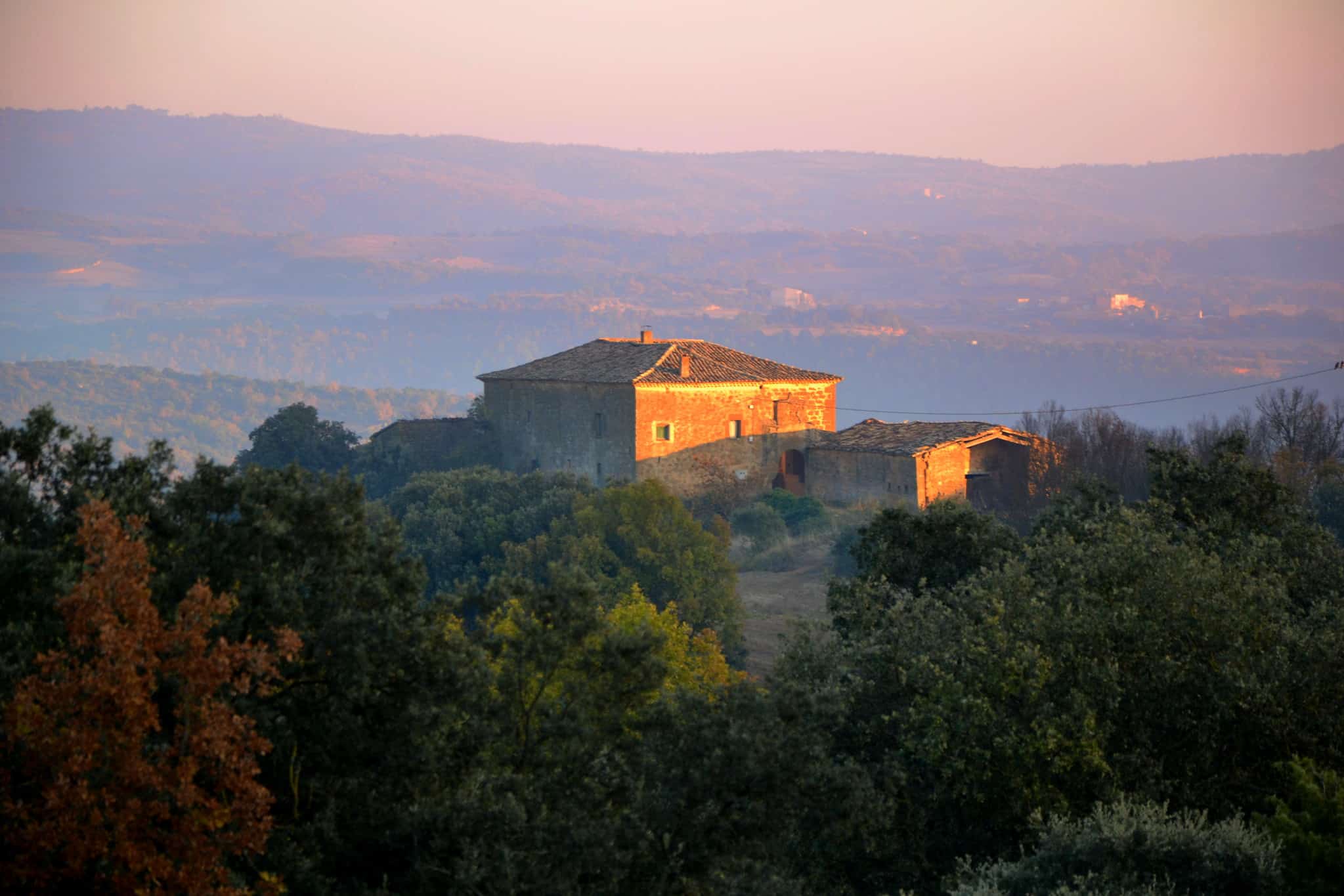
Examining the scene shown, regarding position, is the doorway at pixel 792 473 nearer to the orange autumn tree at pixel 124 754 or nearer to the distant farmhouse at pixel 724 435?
the distant farmhouse at pixel 724 435

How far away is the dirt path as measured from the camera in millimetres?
29562

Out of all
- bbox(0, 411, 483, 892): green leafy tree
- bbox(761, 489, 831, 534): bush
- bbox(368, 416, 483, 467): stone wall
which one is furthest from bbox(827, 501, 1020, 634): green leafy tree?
bbox(368, 416, 483, 467): stone wall

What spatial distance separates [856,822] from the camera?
1109cm

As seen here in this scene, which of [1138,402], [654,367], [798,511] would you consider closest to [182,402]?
[1138,402]

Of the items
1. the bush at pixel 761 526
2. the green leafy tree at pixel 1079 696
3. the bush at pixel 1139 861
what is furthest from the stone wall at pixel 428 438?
the bush at pixel 1139 861

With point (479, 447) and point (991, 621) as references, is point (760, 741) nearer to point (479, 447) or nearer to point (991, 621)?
point (991, 621)

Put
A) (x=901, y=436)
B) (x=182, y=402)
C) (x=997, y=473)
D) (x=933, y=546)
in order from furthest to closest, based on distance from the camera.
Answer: (x=182, y=402) < (x=901, y=436) < (x=997, y=473) < (x=933, y=546)

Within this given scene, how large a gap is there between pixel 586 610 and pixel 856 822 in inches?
126

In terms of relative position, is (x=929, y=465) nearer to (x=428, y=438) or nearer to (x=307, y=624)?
(x=428, y=438)

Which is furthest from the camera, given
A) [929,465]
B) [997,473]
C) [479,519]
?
[997,473]

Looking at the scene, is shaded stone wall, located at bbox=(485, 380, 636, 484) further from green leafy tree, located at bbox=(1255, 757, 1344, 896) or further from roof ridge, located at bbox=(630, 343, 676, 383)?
green leafy tree, located at bbox=(1255, 757, 1344, 896)

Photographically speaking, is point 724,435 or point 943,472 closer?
point 943,472

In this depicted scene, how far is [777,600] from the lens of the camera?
34.0m

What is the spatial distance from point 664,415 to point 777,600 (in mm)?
8990
